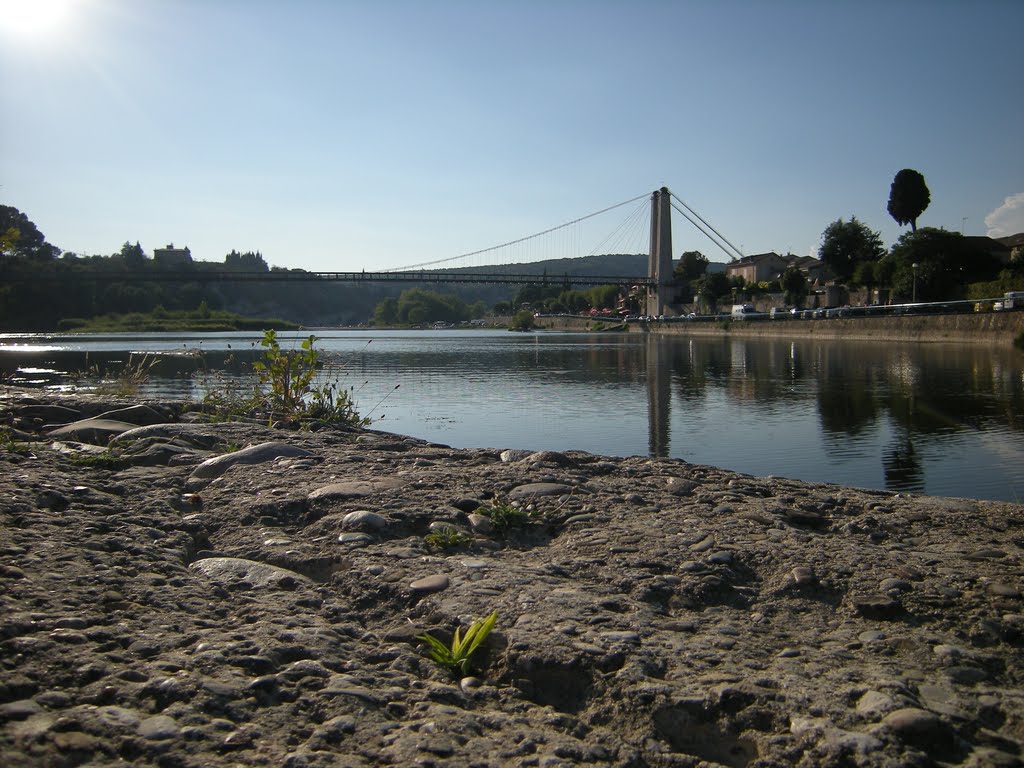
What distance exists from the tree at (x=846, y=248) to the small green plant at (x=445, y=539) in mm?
65539

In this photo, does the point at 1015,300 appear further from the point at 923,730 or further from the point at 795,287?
the point at 795,287

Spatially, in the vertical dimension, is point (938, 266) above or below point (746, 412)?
above

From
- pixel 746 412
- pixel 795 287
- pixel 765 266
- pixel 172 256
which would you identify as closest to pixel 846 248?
pixel 795 287

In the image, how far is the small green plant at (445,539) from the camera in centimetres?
324

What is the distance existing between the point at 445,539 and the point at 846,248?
219ft

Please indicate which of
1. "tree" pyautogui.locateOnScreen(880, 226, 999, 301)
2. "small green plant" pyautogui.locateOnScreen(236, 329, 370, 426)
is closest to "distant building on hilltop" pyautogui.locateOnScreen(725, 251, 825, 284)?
"tree" pyautogui.locateOnScreen(880, 226, 999, 301)

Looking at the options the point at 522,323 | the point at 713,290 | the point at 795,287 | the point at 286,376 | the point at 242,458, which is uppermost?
the point at 713,290

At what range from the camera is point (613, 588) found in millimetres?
2787

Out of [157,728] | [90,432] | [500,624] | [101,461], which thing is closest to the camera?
[157,728]

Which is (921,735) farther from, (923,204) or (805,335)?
(923,204)

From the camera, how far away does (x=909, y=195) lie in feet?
193

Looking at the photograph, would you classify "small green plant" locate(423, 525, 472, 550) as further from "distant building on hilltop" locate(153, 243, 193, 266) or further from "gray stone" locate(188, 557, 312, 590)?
"distant building on hilltop" locate(153, 243, 193, 266)

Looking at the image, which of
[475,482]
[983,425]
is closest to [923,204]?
A: [983,425]

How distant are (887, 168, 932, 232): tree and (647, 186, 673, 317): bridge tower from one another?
1872cm
